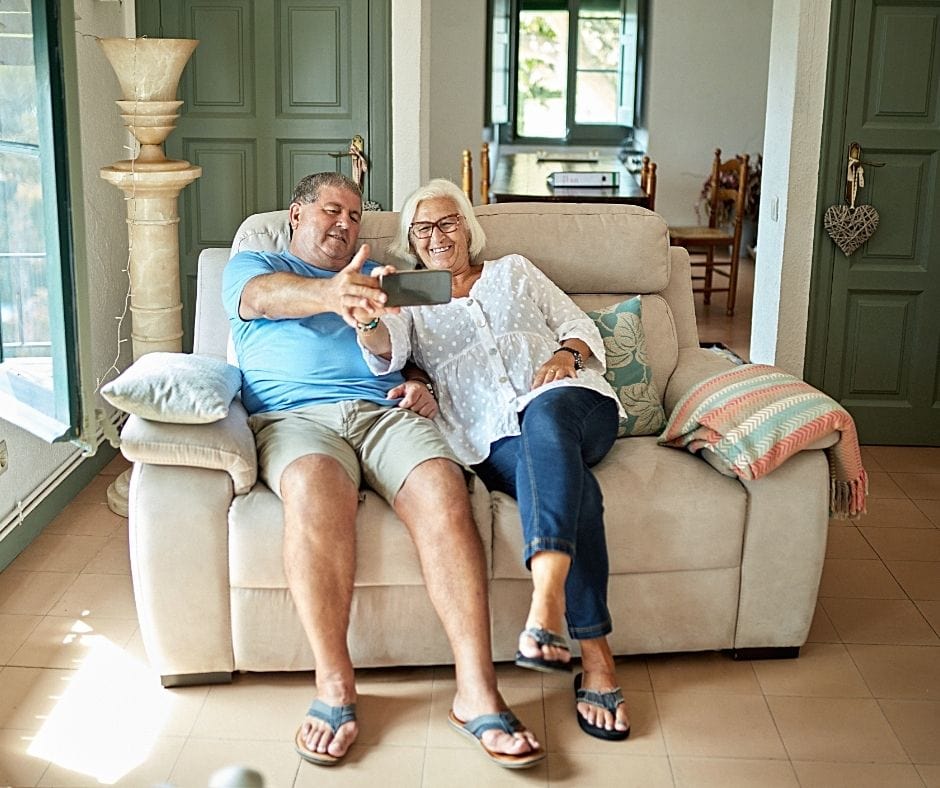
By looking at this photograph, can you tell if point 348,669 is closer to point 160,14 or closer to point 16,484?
point 16,484

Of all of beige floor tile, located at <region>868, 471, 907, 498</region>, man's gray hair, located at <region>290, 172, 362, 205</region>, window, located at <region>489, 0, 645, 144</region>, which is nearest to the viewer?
man's gray hair, located at <region>290, 172, 362, 205</region>

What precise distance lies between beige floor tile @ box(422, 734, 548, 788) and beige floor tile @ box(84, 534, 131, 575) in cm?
127

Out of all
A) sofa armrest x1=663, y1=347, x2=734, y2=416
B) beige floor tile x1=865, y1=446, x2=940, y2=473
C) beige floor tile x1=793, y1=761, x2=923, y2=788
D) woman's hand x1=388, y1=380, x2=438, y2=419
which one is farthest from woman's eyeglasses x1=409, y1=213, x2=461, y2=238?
beige floor tile x1=865, y1=446, x2=940, y2=473

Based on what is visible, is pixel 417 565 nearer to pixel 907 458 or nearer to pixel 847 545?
pixel 847 545

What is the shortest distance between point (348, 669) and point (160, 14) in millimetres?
3088

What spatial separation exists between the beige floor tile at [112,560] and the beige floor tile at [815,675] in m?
1.72

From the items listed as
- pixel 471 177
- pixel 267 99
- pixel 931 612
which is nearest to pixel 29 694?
pixel 931 612

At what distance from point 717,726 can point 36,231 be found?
170 centimetres

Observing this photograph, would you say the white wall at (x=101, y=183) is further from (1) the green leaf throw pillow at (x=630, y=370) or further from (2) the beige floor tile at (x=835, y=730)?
(2) the beige floor tile at (x=835, y=730)

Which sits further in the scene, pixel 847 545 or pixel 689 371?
pixel 847 545

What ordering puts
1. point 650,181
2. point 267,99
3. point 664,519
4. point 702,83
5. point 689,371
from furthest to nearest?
point 702,83 < point 650,181 < point 267,99 < point 689,371 < point 664,519

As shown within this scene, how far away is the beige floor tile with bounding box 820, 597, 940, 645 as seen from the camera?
10.1 ft

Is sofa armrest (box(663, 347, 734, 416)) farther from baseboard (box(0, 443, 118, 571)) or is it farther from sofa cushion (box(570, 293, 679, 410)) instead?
baseboard (box(0, 443, 118, 571))

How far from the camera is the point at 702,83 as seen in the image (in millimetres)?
8453
